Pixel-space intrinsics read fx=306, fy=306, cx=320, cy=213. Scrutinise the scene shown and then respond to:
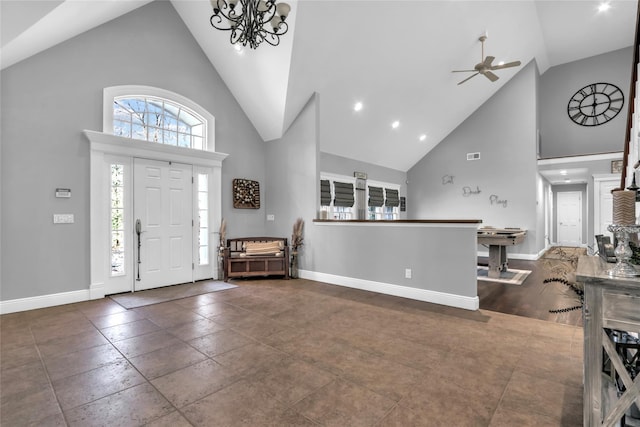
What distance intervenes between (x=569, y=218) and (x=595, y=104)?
407cm

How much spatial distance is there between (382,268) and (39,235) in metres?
4.54

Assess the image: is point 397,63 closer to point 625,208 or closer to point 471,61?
point 471,61

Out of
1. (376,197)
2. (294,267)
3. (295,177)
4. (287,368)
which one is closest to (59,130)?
(295,177)

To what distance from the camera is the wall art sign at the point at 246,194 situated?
5887 mm

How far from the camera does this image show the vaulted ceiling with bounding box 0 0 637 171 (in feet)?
13.2

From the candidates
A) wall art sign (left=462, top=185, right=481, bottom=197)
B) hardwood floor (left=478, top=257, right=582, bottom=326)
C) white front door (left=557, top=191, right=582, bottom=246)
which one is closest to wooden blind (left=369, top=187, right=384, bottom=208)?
wall art sign (left=462, top=185, right=481, bottom=197)

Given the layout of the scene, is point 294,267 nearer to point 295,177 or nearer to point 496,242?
point 295,177

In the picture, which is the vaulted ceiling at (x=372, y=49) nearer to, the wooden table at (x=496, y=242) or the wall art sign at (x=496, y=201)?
the wall art sign at (x=496, y=201)

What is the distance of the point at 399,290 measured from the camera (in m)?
4.40

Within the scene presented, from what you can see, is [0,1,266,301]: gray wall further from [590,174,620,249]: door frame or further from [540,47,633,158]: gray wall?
[540,47,633,158]: gray wall

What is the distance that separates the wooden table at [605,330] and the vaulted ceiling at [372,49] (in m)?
4.33

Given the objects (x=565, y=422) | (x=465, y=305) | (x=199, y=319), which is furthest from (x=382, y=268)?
(x=565, y=422)

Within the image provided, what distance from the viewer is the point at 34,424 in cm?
172

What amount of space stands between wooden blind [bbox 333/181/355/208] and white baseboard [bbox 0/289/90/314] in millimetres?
4977
